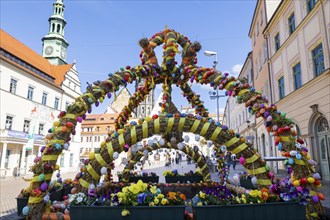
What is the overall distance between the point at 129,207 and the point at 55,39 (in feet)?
137

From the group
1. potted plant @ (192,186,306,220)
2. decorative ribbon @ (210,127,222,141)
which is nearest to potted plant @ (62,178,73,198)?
potted plant @ (192,186,306,220)

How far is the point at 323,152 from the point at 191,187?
406 inches

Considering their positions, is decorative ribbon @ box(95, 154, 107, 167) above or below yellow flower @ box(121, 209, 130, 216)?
above

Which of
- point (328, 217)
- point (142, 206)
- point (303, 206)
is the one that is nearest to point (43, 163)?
point (142, 206)

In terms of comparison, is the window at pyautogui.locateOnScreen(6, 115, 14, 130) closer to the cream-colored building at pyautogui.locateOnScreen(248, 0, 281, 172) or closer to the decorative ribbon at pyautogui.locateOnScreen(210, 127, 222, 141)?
the cream-colored building at pyautogui.locateOnScreen(248, 0, 281, 172)

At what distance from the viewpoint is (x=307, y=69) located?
12547 mm

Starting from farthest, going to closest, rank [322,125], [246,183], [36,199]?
[322,125]
[246,183]
[36,199]

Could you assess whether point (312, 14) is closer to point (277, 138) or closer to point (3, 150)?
point (277, 138)

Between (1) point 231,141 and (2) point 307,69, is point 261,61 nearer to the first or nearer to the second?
(2) point 307,69

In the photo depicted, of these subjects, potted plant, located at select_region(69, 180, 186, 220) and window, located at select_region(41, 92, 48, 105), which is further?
window, located at select_region(41, 92, 48, 105)

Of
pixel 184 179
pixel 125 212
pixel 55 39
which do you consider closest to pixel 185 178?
pixel 184 179

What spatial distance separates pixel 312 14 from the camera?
11961 millimetres

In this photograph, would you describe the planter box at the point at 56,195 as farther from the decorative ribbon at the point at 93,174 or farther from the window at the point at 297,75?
the window at the point at 297,75

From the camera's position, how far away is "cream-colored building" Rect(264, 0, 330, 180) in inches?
433
